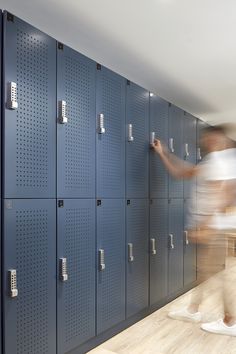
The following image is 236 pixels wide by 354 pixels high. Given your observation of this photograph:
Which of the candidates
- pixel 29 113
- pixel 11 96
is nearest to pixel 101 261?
pixel 29 113

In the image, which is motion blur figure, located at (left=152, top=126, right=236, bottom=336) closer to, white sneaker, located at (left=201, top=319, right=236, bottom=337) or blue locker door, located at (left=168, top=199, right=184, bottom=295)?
white sneaker, located at (left=201, top=319, right=236, bottom=337)

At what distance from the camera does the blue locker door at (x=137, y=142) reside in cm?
306

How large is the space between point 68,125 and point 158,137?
1.45m

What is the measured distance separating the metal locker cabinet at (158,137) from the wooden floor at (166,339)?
126 cm

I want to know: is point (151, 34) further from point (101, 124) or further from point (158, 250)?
point (158, 250)

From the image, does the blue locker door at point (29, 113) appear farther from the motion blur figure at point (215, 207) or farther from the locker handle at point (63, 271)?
the motion blur figure at point (215, 207)

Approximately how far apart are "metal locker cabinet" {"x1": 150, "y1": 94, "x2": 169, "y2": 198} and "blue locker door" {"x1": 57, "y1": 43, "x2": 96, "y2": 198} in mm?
1016

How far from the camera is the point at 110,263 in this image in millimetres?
2748

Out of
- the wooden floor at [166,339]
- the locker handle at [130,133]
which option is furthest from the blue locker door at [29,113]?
the wooden floor at [166,339]

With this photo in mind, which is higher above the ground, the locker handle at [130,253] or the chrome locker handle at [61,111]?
the chrome locker handle at [61,111]

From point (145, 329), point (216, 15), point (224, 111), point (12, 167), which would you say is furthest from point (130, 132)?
point (224, 111)

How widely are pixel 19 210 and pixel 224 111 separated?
14.9ft

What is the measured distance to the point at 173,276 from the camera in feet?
12.6

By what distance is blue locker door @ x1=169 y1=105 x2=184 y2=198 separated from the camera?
3.87m
